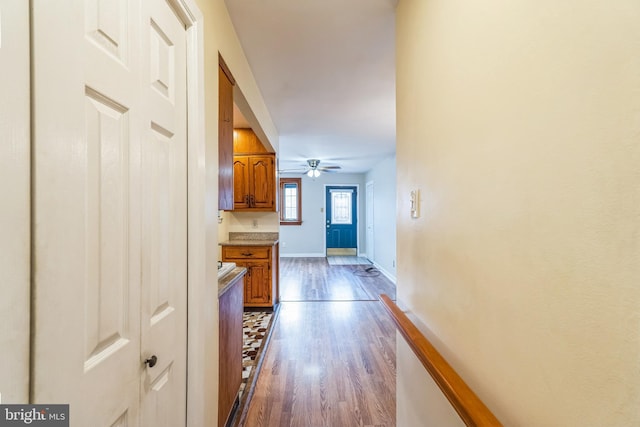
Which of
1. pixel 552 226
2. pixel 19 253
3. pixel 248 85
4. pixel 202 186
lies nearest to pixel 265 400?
pixel 202 186

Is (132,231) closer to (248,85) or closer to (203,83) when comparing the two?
(203,83)

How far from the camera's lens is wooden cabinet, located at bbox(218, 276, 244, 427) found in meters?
1.57

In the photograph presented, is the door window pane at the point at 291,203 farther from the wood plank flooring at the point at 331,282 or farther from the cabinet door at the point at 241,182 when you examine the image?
the cabinet door at the point at 241,182

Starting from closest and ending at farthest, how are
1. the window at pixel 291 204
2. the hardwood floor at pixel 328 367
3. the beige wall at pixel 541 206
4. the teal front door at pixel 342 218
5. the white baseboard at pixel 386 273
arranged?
1. the beige wall at pixel 541 206
2. the hardwood floor at pixel 328 367
3. the white baseboard at pixel 386 273
4. the window at pixel 291 204
5. the teal front door at pixel 342 218

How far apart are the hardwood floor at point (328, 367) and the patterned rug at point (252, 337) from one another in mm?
111

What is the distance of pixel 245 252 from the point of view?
3785mm

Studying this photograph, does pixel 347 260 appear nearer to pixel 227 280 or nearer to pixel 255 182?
pixel 255 182

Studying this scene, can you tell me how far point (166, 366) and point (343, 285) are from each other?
442cm

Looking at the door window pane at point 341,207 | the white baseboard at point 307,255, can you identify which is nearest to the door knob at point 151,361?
the white baseboard at point 307,255

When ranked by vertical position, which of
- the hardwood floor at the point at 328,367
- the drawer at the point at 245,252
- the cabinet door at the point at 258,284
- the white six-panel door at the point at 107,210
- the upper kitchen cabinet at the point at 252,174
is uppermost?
the upper kitchen cabinet at the point at 252,174

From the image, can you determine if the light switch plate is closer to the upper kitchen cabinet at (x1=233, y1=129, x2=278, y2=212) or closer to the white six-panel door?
the white six-panel door

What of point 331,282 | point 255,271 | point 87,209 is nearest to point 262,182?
point 255,271

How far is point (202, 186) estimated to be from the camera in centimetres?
120

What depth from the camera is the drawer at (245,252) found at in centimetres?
377
